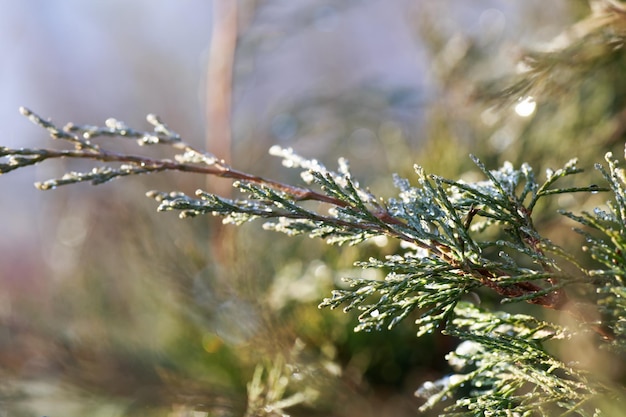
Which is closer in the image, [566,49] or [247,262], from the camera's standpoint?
[566,49]

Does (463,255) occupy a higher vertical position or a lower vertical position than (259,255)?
lower

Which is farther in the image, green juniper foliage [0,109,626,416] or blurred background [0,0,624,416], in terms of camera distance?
blurred background [0,0,624,416]

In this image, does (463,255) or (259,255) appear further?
(259,255)

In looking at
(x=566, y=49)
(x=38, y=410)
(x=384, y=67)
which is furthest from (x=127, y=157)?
(x=384, y=67)

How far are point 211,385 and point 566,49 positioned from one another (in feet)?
2.24

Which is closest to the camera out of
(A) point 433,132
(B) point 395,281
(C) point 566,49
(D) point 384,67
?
(B) point 395,281

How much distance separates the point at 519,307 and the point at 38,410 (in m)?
0.85

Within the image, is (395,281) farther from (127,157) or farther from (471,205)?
(127,157)

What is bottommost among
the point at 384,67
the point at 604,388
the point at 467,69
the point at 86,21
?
the point at 604,388

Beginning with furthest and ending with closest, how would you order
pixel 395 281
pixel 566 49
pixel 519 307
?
pixel 519 307 → pixel 566 49 → pixel 395 281

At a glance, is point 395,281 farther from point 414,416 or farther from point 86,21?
point 86,21

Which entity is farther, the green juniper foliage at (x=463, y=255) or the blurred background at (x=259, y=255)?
the blurred background at (x=259, y=255)

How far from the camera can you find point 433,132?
1106 millimetres

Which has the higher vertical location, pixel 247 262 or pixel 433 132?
pixel 433 132
